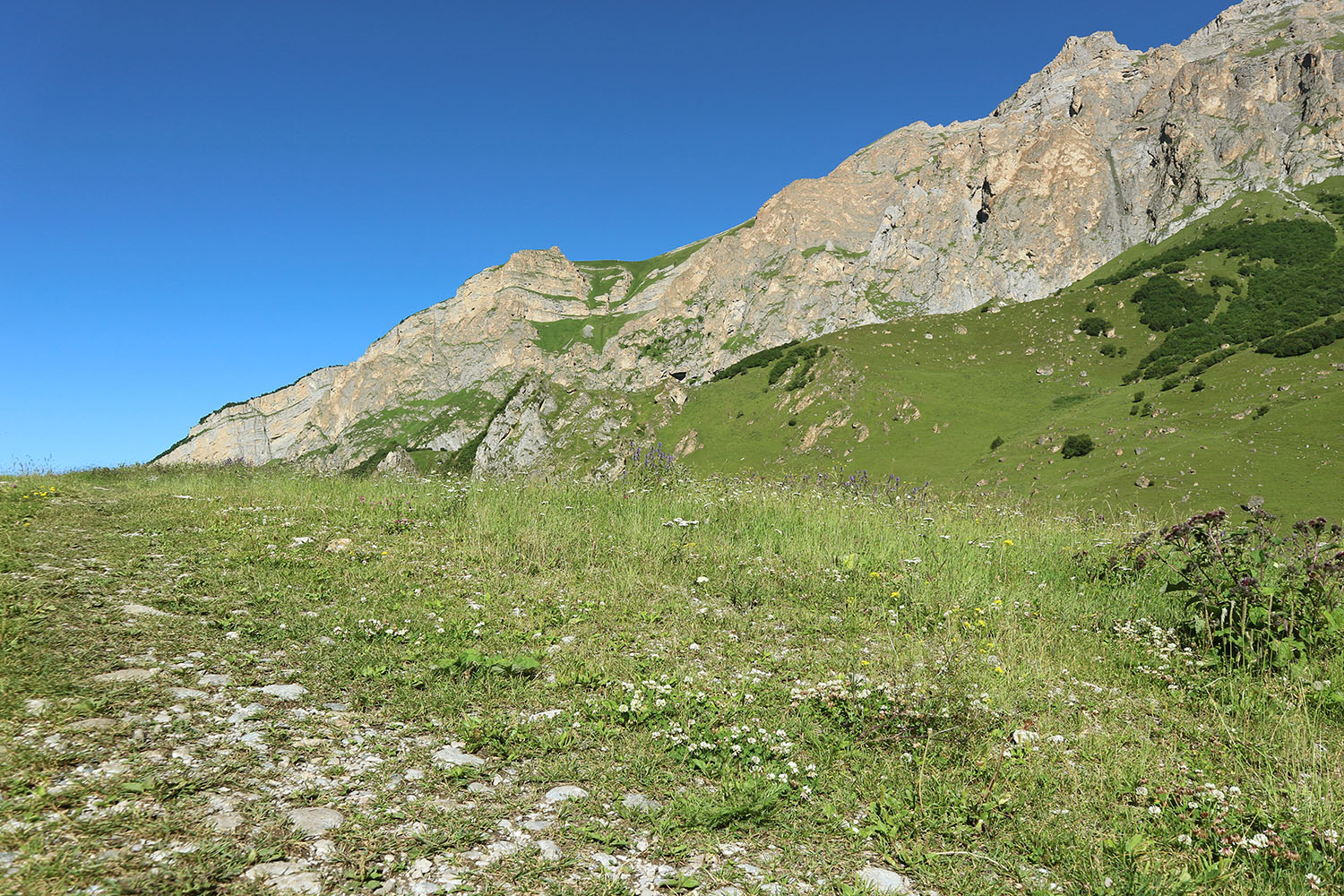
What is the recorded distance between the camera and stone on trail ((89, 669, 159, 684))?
4761 mm

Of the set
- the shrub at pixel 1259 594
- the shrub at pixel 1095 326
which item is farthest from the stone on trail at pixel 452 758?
the shrub at pixel 1095 326

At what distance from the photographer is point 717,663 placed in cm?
630

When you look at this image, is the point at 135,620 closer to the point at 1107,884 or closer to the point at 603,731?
the point at 603,731

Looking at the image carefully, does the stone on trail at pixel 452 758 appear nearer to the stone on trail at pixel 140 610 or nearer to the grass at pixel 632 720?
the grass at pixel 632 720

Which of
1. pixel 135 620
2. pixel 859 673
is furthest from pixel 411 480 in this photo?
A: pixel 859 673

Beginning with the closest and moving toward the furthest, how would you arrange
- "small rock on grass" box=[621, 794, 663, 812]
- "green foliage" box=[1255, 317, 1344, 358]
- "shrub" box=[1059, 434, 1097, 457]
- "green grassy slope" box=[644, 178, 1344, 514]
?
"small rock on grass" box=[621, 794, 663, 812] < "green grassy slope" box=[644, 178, 1344, 514] < "shrub" box=[1059, 434, 1097, 457] < "green foliage" box=[1255, 317, 1344, 358]

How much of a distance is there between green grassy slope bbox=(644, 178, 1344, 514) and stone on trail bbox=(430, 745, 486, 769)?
29.0m

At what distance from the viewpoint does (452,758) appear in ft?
14.2

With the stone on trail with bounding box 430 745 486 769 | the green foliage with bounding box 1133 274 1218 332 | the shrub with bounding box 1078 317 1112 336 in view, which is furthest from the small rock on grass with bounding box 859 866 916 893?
the green foliage with bounding box 1133 274 1218 332

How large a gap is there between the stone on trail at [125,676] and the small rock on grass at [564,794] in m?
3.51

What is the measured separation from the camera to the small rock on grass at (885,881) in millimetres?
3361

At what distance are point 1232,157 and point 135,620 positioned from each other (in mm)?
197197

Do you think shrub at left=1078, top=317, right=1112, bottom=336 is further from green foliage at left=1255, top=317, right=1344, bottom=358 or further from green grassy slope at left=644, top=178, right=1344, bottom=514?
green foliage at left=1255, top=317, right=1344, bottom=358

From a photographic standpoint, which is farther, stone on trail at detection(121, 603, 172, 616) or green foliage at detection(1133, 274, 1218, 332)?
green foliage at detection(1133, 274, 1218, 332)
